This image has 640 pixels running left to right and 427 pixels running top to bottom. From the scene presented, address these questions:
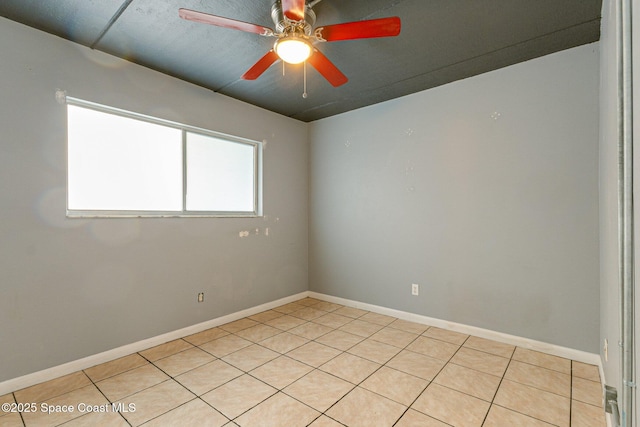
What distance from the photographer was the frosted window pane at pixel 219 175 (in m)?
3.35

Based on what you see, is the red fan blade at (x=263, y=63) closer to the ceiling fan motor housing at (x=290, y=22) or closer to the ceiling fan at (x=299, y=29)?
the ceiling fan at (x=299, y=29)

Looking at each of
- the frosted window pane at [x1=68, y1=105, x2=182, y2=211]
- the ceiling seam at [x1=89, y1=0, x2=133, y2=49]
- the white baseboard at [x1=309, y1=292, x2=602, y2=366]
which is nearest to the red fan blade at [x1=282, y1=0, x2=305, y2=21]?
the ceiling seam at [x1=89, y1=0, x2=133, y2=49]

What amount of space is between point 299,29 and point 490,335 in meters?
3.11

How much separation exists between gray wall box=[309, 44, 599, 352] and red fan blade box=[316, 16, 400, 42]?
1.75 meters

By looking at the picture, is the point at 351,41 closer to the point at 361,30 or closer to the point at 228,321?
the point at 361,30

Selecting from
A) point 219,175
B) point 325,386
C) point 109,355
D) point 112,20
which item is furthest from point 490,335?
point 112,20

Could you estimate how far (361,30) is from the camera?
177 cm

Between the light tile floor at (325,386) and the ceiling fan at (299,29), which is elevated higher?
the ceiling fan at (299,29)

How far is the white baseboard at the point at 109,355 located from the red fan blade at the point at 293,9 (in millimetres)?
2913

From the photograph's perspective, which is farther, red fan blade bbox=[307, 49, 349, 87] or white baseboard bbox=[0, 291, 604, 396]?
white baseboard bbox=[0, 291, 604, 396]

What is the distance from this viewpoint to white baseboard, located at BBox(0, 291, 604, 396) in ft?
7.39

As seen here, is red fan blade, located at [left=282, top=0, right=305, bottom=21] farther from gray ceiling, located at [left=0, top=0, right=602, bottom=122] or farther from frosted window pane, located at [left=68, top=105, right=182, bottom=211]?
frosted window pane, located at [left=68, top=105, right=182, bottom=211]

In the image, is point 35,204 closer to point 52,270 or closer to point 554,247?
point 52,270

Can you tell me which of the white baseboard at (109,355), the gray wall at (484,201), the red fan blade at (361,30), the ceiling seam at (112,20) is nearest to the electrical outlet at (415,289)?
the gray wall at (484,201)
